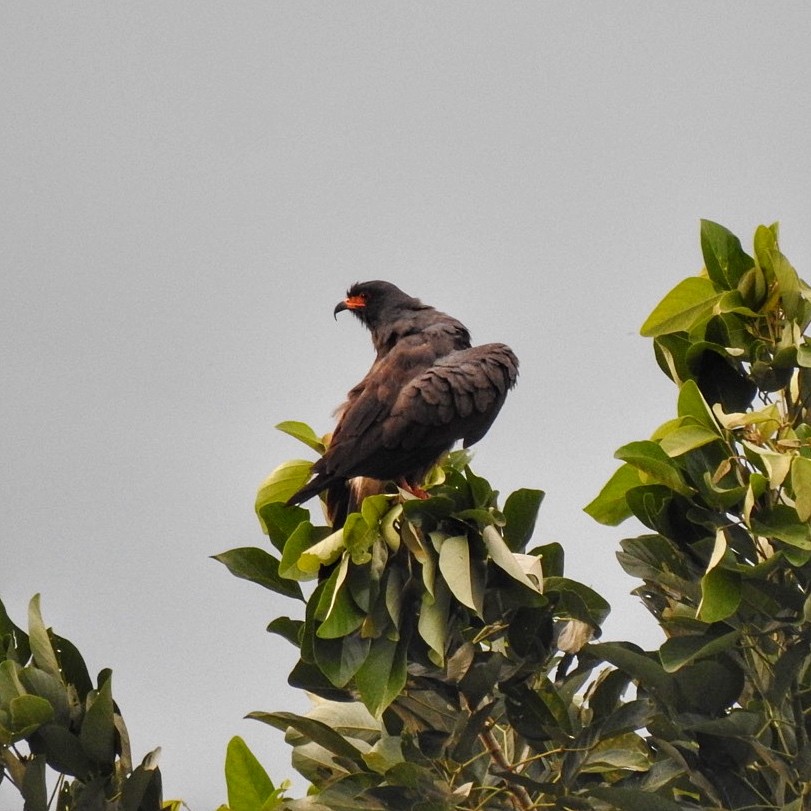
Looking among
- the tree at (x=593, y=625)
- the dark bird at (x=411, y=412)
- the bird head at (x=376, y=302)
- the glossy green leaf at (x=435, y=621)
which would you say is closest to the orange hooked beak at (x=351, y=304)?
the bird head at (x=376, y=302)

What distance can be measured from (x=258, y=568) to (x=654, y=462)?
4.33 ft

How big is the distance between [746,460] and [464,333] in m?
2.16

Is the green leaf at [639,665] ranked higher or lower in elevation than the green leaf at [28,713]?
lower

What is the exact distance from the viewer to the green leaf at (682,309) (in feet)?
13.8

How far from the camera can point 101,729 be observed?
12.3 feet

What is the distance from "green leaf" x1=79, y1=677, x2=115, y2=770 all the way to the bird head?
288 centimetres

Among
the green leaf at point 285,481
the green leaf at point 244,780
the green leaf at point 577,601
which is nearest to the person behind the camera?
the green leaf at point 577,601

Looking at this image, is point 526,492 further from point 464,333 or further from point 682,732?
point 464,333

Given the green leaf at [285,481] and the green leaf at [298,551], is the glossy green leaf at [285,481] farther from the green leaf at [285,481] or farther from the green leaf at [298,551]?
the green leaf at [298,551]

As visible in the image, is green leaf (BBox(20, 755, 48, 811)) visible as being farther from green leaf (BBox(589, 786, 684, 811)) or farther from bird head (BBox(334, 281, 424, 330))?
bird head (BBox(334, 281, 424, 330))

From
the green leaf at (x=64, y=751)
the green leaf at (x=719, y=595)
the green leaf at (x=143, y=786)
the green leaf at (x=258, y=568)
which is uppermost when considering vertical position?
the green leaf at (x=258, y=568)

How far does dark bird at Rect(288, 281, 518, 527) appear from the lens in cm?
473


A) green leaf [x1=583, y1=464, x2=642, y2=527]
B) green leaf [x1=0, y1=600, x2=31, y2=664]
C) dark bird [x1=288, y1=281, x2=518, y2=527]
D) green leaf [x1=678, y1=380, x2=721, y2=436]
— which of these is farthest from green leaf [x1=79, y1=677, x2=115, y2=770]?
green leaf [x1=678, y1=380, x2=721, y2=436]

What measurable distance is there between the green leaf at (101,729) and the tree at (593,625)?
466mm
